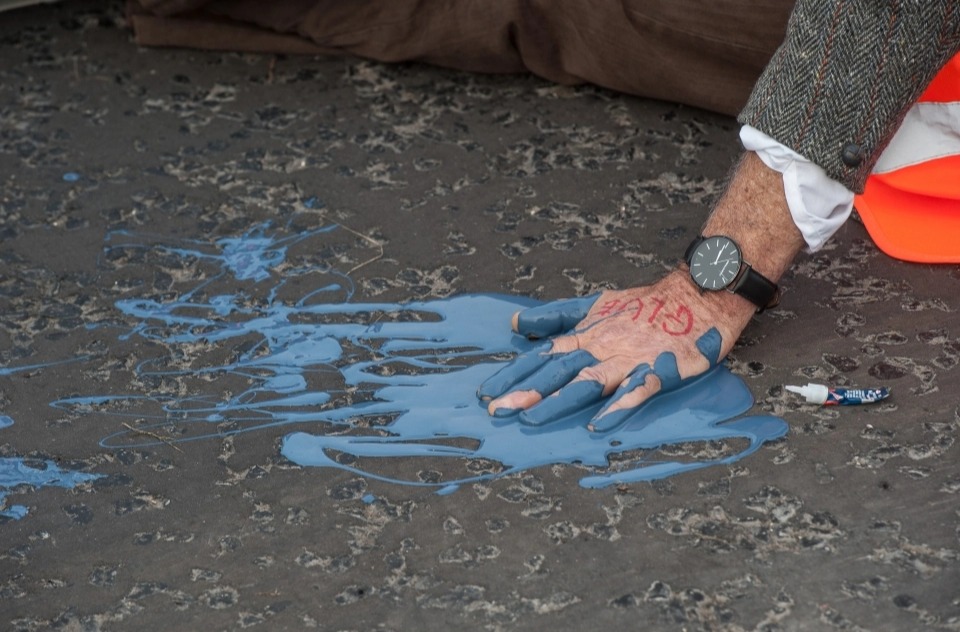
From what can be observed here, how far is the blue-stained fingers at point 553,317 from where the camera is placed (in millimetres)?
2182

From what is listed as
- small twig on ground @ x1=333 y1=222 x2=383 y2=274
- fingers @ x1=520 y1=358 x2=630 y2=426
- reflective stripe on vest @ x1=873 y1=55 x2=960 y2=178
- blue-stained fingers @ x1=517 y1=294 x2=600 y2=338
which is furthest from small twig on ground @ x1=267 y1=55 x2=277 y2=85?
reflective stripe on vest @ x1=873 y1=55 x2=960 y2=178

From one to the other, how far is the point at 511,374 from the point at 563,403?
4.8 inches

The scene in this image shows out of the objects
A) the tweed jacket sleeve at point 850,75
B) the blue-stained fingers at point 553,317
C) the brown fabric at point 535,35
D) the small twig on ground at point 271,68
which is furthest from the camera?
the small twig on ground at point 271,68

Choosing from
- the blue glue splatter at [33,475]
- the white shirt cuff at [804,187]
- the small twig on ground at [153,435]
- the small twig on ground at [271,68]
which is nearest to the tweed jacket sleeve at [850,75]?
the white shirt cuff at [804,187]

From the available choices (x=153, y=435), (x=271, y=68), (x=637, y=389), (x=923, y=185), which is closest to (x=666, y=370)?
(x=637, y=389)

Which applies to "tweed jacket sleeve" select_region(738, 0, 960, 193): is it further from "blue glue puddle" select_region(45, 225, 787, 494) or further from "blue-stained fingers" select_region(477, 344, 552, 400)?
"blue-stained fingers" select_region(477, 344, 552, 400)

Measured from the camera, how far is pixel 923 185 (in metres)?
2.28

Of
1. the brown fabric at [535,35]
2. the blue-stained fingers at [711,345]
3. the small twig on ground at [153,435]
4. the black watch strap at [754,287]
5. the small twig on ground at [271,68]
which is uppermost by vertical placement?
the brown fabric at [535,35]

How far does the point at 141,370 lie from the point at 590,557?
96cm

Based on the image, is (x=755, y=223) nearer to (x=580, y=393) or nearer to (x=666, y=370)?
(x=666, y=370)

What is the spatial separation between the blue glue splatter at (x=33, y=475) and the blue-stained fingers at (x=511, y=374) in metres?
0.68

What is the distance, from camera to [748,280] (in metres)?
2.08

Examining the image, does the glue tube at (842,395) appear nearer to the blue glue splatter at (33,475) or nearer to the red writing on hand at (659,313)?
the red writing on hand at (659,313)

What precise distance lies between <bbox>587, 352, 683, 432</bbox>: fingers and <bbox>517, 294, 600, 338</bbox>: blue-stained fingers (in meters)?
0.20
